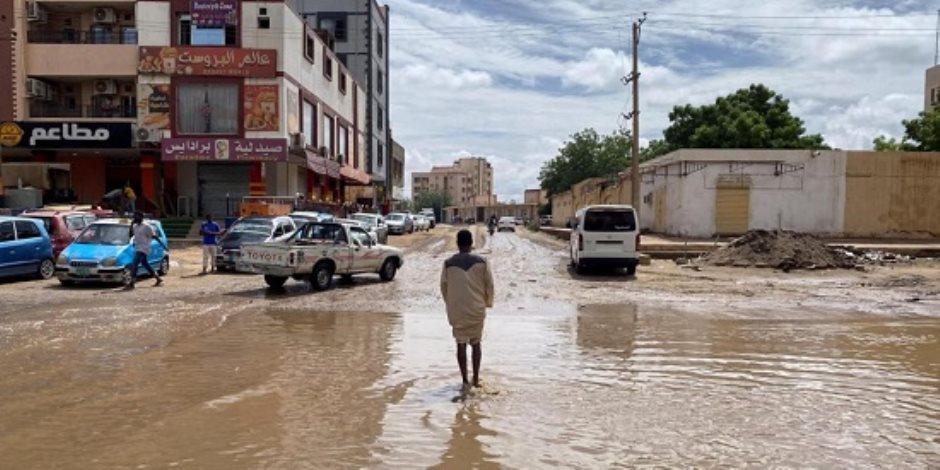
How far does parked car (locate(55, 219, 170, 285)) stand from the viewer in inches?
622

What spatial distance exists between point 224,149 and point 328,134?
1422 cm

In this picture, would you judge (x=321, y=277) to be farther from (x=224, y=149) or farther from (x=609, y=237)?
(x=224, y=149)

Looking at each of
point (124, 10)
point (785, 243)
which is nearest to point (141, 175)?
point (124, 10)

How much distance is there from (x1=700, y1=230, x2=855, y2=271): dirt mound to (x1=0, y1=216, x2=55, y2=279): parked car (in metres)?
19.3

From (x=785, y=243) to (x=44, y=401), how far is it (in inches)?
863

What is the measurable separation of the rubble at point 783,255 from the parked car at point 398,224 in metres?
26.5

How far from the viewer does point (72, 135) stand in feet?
119

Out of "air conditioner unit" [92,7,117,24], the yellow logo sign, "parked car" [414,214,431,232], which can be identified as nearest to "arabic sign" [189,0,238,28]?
"air conditioner unit" [92,7,117,24]

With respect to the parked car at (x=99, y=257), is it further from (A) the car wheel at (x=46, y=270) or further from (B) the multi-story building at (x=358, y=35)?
(B) the multi-story building at (x=358, y=35)

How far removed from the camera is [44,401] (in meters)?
6.72

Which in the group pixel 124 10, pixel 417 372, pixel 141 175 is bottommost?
pixel 417 372

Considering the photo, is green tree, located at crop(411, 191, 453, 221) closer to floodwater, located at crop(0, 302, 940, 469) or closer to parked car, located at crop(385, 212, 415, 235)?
parked car, located at crop(385, 212, 415, 235)

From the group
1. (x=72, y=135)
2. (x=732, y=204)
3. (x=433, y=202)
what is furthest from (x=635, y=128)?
(x=433, y=202)

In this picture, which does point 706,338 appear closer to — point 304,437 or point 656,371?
point 656,371
